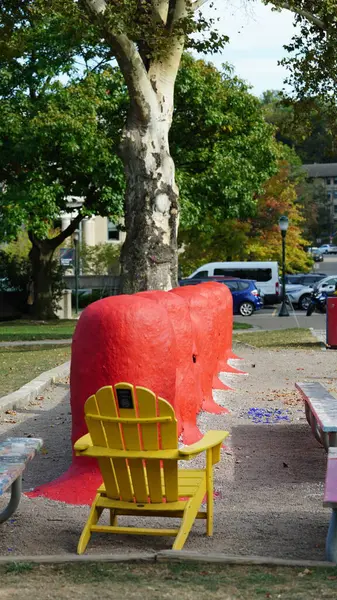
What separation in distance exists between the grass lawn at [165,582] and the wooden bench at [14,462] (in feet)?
2.51

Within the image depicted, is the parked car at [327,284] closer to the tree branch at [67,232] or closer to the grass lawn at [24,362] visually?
the tree branch at [67,232]

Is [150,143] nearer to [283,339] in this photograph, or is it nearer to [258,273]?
[283,339]

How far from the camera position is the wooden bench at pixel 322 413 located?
8.03 meters

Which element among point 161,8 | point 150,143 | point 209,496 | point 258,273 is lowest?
point 258,273

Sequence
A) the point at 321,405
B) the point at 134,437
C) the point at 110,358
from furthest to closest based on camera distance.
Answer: the point at 321,405 < the point at 110,358 < the point at 134,437

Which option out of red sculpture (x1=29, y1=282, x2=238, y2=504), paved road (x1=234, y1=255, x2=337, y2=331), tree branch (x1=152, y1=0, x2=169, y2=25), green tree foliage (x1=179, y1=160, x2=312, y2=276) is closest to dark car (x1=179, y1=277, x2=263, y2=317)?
paved road (x1=234, y1=255, x2=337, y2=331)

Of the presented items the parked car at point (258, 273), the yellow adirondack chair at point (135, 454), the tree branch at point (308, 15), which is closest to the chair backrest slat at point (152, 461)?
the yellow adirondack chair at point (135, 454)

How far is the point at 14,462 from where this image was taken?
652cm

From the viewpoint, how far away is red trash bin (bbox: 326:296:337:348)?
2038cm

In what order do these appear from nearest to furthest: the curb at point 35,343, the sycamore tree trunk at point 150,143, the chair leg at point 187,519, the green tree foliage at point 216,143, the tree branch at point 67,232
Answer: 1. the chair leg at point 187,519
2. the sycamore tree trunk at point 150,143
3. the curb at point 35,343
4. the green tree foliage at point 216,143
5. the tree branch at point 67,232

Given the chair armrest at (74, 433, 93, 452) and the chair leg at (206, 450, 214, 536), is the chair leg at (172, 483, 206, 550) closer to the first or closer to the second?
the chair leg at (206, 450, 214, 536)

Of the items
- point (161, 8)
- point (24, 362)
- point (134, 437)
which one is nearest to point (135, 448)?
point (134, 437)

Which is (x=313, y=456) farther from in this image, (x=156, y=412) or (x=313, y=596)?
(x=313, y=596)

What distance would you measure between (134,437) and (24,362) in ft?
42.7
